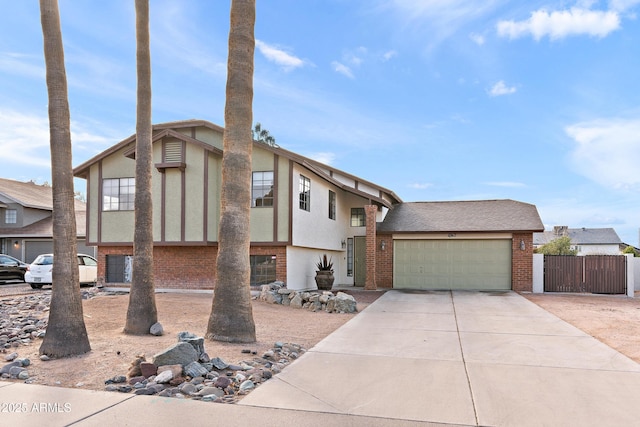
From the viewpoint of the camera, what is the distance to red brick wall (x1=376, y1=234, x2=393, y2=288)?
21.7 meters

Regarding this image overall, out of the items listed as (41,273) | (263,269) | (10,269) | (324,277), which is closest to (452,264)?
(324,277)

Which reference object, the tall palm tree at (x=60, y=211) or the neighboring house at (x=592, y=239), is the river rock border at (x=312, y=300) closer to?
the tall palm tree at (x=60, y=211)

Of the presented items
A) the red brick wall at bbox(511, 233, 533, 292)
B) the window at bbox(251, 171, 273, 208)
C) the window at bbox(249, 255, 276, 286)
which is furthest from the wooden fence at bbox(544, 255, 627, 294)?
the window at bbox(251, 171, 273, 208)

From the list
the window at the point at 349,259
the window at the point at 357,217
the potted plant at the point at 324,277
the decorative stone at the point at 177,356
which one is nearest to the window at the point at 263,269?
the potted plant at the point at 324,277

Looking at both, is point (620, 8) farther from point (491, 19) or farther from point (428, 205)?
point (428, 205)

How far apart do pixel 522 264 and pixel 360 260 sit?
7.43 metres

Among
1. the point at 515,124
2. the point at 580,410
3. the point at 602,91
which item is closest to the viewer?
the point at 580,410

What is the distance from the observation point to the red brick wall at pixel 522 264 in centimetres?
2006

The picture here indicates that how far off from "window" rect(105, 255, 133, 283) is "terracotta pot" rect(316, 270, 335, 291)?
7683 mm

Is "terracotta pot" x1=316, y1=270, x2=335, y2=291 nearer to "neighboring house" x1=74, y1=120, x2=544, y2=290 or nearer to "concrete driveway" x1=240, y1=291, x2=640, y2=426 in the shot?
"neighboring house" x1=74, y1=120, x2=544, y2=290

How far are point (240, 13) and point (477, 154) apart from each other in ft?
58.9

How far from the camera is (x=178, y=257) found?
1858 cm

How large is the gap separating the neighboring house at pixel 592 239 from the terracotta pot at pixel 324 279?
54157 mm

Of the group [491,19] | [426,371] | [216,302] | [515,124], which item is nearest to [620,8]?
[491,19]
